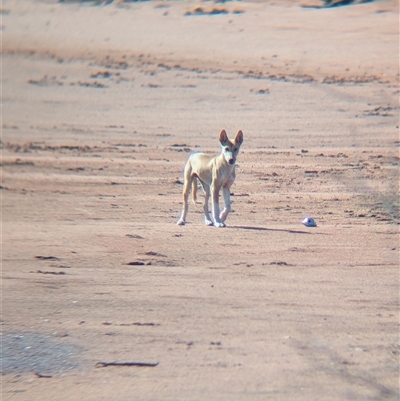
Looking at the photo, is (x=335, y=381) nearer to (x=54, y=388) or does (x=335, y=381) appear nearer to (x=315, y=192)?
(x=54, y=388)

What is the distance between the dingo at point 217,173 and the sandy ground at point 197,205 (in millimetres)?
272

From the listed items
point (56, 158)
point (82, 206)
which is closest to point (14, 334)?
point (82, 206)

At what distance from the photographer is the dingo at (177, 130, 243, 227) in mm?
10844

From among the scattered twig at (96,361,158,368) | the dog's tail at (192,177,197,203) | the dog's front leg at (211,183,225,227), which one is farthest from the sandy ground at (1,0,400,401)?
the dog's tail at (192,177,197,203)

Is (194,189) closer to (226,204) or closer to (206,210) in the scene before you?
(206,210)

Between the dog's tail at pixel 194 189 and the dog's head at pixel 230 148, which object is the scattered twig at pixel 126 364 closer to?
the dog's head at pixel 230 148

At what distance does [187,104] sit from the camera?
1967 cm

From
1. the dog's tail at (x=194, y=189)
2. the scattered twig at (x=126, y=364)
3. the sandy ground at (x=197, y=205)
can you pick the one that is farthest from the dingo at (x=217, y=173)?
the scattered twig at (x=126, y=364)

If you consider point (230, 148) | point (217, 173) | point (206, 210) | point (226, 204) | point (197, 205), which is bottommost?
point (197, 205)

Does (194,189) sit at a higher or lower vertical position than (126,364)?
higher

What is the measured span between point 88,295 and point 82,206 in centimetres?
466

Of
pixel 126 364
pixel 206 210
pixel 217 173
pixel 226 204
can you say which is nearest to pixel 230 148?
pixel 217 173

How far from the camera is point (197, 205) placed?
505 inches

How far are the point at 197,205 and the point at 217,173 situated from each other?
80.2 inches
